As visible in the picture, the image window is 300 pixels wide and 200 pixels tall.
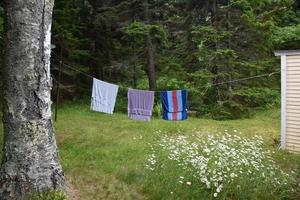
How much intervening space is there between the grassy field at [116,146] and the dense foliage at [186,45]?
1354 millimetres

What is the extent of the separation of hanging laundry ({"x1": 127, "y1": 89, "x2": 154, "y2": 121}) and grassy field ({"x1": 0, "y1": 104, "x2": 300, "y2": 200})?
0.98 feet

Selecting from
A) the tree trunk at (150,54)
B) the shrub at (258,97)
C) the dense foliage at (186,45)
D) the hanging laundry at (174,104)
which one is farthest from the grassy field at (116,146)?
the tree trunk at (150,54)

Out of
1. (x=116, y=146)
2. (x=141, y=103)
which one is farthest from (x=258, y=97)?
(x=116, y=146)

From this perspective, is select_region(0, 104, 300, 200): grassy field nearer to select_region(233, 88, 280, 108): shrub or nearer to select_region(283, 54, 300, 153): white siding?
select_region(283, 54, 300, 153): white siding

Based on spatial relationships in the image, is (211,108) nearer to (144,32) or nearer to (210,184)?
(144,32)

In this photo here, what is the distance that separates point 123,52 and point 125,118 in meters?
4.84

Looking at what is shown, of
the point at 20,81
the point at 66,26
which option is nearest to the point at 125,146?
the point at 20,81

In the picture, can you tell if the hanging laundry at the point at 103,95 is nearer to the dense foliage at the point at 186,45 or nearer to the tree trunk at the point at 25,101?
the dense foliage at the point at 186,45

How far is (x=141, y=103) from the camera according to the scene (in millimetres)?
11305

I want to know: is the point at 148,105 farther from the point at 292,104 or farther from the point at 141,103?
the point at 292,104

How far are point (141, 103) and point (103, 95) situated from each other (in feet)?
3.40

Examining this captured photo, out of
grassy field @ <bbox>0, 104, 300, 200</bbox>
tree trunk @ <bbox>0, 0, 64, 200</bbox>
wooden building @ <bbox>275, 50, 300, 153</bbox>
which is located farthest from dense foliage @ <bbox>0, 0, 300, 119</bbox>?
tree trunk @ <bbox>0, 0, 64, 200</bbox>

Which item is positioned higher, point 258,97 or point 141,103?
point 258,97

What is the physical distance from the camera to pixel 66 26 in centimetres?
1367
